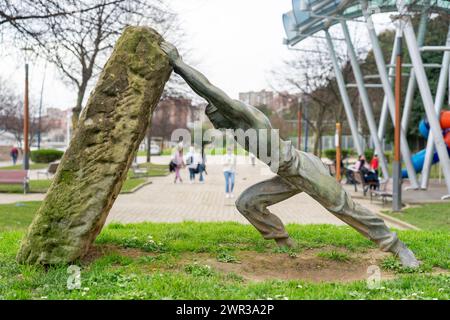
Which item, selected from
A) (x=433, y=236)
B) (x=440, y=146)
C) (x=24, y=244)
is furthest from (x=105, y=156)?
(x=440, y=146)

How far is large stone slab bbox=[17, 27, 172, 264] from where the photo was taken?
19.8 ft

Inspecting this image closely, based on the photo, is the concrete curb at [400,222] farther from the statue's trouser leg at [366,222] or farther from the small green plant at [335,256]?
the statue's trouser leg at [366,222]

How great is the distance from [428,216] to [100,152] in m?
9.86

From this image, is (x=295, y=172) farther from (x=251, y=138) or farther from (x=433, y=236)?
(x=433, y=236)

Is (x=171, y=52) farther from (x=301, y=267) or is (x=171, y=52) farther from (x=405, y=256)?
(x=405, y=256)

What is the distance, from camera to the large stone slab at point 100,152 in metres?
6.04

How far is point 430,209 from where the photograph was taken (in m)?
14.8

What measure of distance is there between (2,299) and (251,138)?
3.18 meters

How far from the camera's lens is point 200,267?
20.0 feet

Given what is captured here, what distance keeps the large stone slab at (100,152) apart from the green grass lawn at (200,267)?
33cm

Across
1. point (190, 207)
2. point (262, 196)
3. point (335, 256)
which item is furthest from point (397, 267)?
point (190, 207)

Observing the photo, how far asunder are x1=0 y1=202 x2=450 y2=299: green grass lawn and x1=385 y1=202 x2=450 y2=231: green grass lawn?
9.09 ft

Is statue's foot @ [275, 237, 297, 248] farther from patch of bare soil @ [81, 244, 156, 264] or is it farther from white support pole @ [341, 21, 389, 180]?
white support pole @ [341, 21, 389, 180]

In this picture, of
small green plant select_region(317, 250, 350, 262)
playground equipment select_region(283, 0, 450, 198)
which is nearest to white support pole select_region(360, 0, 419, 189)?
playground equipment select_region(283, 0, 450, 198)
